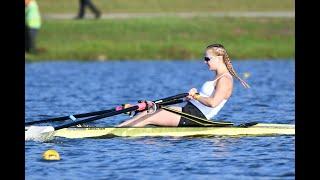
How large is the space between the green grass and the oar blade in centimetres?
3471

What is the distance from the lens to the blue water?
18375 millimetres

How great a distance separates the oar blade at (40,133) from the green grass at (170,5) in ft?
114

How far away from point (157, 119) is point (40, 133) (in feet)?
6.88

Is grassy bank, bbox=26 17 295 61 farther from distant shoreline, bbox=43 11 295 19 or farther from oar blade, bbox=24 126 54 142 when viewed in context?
oar blade, bbox=24 126 54 142

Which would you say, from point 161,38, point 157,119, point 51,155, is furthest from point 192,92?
point 161,38

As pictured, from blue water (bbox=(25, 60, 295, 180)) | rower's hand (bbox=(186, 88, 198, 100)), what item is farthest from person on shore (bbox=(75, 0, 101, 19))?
rower's hand (bbox=(186, 88, 198, 100))

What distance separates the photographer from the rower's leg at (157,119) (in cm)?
2182

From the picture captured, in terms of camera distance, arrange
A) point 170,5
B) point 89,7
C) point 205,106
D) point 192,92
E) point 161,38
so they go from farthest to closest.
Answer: point 170,5 → point 89,7 → point 161,38 → point 205,106 → point 192,92

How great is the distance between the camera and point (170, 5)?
2331 inches

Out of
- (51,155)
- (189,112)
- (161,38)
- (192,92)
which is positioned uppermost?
(161,38)

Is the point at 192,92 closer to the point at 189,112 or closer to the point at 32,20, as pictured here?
the point at 189,112

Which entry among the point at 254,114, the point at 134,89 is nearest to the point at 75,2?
the point at 134,89

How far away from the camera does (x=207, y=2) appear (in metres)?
60.7
